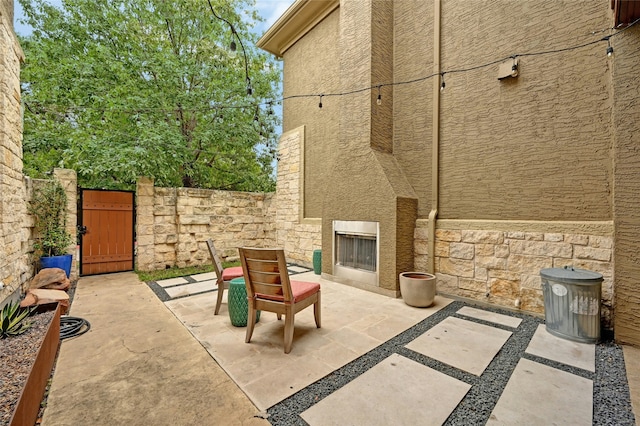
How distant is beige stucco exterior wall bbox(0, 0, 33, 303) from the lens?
2.73 meters

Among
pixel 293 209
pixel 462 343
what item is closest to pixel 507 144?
pixel 462 343

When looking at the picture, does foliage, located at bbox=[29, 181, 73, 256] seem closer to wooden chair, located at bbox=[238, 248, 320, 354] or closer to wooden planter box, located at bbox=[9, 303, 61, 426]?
wooden planter box, located at bbox=[9, 303, 61, 426]

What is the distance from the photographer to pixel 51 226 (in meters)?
4.01

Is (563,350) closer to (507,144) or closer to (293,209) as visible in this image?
(507,144)

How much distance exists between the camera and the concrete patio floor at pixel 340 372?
149cm

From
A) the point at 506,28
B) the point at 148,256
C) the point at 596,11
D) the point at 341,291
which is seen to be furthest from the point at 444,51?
the point at 148,256

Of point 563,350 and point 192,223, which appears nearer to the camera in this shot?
point 563,350

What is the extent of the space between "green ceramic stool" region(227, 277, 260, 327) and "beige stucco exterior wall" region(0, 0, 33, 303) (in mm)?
2348

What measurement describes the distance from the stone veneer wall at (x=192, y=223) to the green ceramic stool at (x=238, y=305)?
132 inches

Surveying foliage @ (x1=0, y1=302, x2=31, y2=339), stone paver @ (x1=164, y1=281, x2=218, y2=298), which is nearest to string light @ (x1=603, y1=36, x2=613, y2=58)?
stone paver @ (x1=164, y1=281, x2=218, y2=298)

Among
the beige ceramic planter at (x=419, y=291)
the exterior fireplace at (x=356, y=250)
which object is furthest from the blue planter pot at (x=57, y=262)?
the beige ceramic planter at (x=419, y=291)

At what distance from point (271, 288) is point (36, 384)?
146 centimetres

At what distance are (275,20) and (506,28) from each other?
4.61 meters

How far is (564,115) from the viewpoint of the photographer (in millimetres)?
2814
